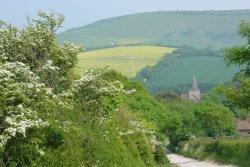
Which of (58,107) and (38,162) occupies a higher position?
(58,107)

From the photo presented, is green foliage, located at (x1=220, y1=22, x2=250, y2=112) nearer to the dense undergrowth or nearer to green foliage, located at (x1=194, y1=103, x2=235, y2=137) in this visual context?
the dense undergrowth

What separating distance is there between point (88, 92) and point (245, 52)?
10.7 m

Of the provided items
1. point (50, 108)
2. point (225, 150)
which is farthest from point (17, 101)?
point (225, 150)

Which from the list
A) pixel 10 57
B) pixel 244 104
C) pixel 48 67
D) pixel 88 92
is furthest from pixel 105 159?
pixel 244 104

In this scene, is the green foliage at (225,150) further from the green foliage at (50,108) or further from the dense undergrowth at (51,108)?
the green foliage at (50,108)

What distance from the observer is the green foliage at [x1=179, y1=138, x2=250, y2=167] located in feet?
166

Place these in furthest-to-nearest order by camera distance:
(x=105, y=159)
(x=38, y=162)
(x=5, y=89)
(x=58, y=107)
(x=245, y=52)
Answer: (x=245, y=52)
(x=105, y=159)
(x=58, y=107)
(x=38, y=162)
(x=5, y=89)

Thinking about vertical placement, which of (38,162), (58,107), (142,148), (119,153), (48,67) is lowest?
(142,148)


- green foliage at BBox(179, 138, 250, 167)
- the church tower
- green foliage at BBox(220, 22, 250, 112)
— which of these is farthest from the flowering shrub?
the church tower

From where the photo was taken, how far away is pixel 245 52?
83.0 feet

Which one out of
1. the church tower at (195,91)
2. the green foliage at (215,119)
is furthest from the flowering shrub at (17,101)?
the church tower at (195,91)

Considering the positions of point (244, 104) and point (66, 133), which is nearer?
point (66, 133)

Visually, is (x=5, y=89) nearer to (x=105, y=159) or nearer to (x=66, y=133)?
(x=66, y=133)

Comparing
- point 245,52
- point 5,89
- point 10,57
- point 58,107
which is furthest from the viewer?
point 245,52
